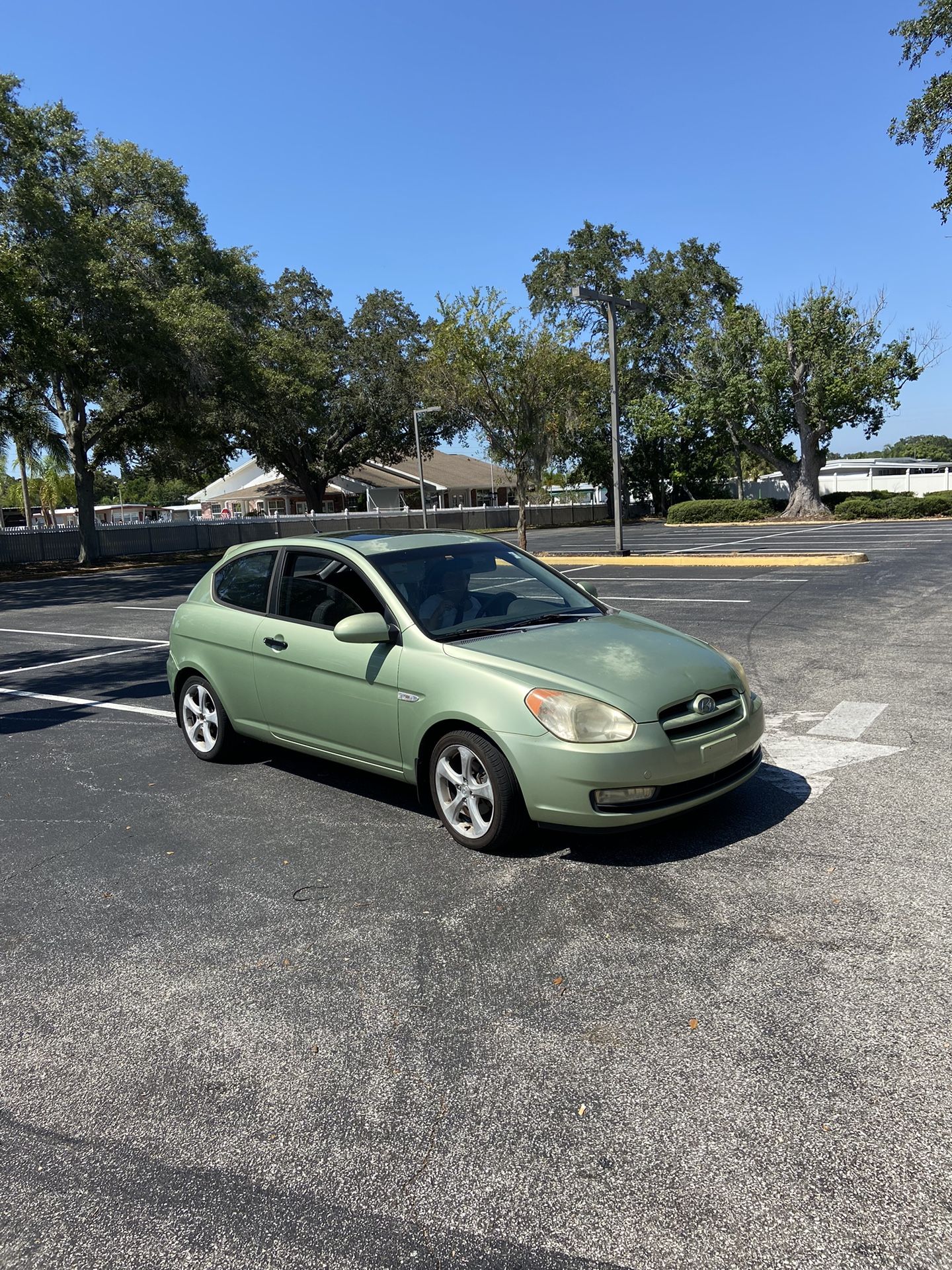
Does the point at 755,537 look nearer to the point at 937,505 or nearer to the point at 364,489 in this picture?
the point at 937,505

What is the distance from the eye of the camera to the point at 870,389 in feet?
145

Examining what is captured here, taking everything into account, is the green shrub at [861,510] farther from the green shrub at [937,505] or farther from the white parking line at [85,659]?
the white parking line at [85,659]

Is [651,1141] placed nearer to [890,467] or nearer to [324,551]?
[324,551]

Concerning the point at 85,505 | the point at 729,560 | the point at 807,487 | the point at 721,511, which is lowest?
the point at 729,560

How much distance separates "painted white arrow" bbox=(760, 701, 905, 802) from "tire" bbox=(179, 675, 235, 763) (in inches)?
137

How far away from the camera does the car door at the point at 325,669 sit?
508 centimetres

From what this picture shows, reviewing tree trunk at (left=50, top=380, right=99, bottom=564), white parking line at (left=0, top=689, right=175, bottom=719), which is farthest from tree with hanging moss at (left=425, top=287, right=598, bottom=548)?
white parking line at (left=0, top=689, right=175, bottom=719)

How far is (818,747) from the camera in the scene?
6.25 metres

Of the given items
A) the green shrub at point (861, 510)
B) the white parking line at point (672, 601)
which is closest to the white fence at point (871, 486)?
the green shrub at point (861, 510)

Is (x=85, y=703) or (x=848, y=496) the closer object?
(x=85, y=703)

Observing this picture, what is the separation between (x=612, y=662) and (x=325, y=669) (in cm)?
168

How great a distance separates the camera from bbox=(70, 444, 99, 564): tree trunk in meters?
31.5

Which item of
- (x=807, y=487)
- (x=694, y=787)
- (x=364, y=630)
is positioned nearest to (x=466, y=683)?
(x=364, y=630)

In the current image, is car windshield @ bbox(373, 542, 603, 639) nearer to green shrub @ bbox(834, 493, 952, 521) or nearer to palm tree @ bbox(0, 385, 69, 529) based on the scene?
palm tree @ bbox(0, 385, 69, 529)
